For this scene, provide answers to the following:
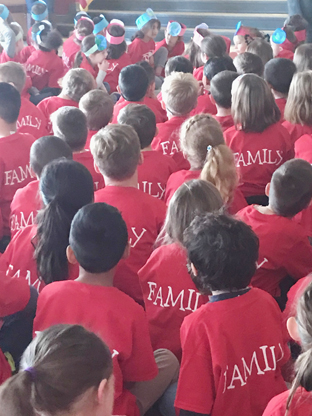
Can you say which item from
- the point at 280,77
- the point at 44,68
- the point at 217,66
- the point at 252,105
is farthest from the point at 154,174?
the point at 44,68

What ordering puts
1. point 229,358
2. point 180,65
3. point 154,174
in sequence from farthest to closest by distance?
1. point 180,65
2. point 154,174
3. point 229,358

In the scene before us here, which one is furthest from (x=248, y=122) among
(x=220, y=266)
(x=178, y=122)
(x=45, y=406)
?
(x=45, y=406)

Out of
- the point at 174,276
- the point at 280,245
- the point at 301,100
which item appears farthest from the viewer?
the point at 301,100

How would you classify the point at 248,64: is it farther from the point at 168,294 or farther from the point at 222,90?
the point at 168,294

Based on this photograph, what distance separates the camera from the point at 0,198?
2.56 meters

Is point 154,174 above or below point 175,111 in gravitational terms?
below

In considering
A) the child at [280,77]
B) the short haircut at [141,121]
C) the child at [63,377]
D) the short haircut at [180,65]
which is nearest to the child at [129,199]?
the short haircut at [141,121]

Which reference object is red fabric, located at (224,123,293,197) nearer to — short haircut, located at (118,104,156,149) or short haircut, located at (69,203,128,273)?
short haircut, located at (118,104,156,149)

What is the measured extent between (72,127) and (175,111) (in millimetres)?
753

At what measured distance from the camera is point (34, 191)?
6.89 feet

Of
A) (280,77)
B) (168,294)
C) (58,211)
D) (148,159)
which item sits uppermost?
(280,77)

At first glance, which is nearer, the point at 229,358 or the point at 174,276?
the point at 229,358

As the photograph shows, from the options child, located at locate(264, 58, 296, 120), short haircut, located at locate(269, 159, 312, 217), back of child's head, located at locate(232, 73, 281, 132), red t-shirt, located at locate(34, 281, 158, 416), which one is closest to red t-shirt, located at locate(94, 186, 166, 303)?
short haircut, located at locate(269, 159, 312, 217)

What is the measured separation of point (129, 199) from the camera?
6.53 feet
